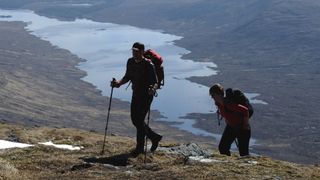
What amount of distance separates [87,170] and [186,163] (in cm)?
285

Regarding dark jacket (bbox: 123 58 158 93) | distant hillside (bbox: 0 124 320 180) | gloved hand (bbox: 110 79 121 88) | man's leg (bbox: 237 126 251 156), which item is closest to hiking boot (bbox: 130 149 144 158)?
distant hillside (bbox: 0 124 320 180)

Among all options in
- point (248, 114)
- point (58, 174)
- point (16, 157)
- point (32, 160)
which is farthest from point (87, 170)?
point (248, 114)

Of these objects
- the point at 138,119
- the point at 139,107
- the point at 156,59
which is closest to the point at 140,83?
the point at 139,107

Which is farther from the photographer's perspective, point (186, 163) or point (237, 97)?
point (237, 97)

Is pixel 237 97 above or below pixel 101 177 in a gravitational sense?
above

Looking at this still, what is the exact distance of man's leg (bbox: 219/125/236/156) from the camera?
17609 mm

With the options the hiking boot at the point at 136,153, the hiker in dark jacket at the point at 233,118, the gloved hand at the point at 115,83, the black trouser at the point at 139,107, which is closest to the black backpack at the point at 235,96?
the hiker in dark jacket at the point at 233,118

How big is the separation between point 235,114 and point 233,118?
139mm

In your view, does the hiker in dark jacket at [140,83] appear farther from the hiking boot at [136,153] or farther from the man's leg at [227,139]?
the man's leg at [227,139]

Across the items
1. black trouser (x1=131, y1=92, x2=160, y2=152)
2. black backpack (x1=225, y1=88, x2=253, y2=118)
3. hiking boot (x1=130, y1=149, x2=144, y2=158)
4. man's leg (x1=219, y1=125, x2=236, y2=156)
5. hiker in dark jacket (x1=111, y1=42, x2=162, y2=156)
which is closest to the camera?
hiker in dark jacket (x1=111, y1=42, x2=162, y2=156)

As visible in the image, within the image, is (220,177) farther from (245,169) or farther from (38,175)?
(38,175)

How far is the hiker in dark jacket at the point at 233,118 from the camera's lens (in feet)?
54.5

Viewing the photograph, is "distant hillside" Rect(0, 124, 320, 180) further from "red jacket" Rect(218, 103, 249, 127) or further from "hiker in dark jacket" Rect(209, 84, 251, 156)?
"red jacket" Rect(218, 103, 249, 127)

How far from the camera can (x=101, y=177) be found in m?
14.1
